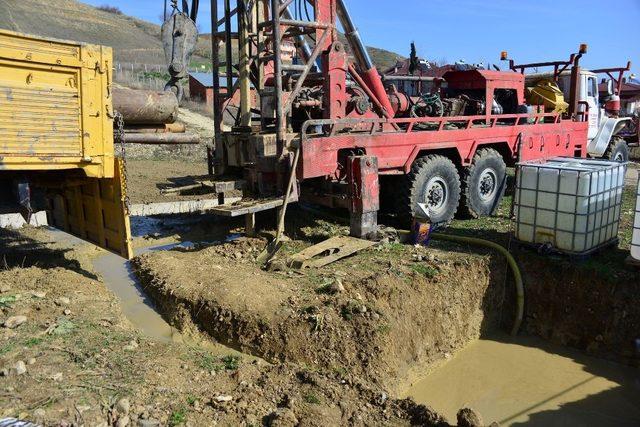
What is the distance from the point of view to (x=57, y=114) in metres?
4.93

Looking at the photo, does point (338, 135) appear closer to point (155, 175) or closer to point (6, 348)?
point (6, 348)

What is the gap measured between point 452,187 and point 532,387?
11.3ft

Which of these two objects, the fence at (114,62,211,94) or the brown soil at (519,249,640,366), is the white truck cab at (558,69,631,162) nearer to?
the brown soil at (519,249,640,366)

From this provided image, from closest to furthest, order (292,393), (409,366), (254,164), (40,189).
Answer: (292,393) < (409,366) < (40,189) < (254,164)

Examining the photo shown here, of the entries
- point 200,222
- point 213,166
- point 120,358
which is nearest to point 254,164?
point 213,166

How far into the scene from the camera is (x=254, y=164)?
7.13 m

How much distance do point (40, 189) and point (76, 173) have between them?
2.58 feet

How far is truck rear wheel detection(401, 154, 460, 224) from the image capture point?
776 centimetres

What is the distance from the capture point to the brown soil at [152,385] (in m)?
3.54

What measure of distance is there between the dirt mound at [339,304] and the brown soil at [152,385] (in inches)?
13.7

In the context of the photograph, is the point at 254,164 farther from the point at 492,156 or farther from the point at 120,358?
the point at 492,156

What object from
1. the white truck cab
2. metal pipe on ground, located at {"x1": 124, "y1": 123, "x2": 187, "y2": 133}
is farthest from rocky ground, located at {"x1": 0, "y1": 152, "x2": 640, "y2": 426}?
the white truck cab

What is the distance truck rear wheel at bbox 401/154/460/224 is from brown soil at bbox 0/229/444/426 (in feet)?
12.3

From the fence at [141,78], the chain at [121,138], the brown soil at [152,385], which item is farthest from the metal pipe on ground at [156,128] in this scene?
the fence at [141,78]
